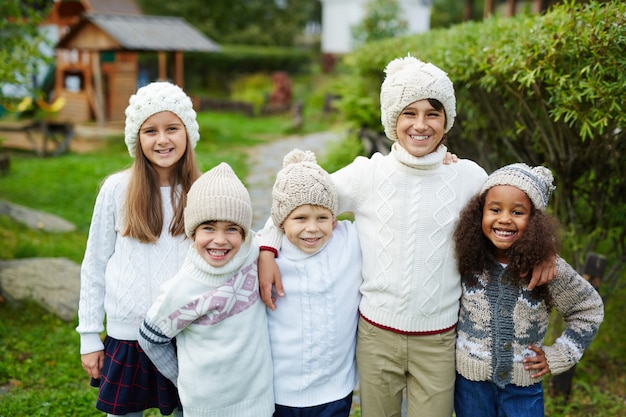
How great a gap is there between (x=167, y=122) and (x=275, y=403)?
1.25 meters

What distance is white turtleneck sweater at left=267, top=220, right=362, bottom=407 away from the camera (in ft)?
8.05

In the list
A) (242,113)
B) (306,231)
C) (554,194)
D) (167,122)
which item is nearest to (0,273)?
(167,122)

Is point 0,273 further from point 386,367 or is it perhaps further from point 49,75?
point 49,75

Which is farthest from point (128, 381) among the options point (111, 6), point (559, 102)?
point (111, 6)

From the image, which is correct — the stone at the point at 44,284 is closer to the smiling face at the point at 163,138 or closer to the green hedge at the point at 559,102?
the smiling face at the point at 163,138

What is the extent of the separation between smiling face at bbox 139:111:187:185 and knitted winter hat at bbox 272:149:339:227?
485 millimetres

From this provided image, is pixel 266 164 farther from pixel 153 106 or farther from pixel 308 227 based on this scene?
pixel 308 227

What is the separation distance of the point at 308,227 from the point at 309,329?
0.41m

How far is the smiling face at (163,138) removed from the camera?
2582 millimetres

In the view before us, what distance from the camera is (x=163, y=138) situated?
258 centimetres

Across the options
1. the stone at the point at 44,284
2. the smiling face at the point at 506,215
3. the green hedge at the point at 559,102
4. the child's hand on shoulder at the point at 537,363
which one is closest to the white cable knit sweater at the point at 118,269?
the smiling face at the point at 506,215

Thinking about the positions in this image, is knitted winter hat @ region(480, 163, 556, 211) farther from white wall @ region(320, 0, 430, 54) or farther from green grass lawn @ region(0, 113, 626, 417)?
white wall @ region(320, 0, 430, 54)

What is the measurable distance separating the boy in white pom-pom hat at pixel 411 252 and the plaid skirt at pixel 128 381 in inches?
24.3

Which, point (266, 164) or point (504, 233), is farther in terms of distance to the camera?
point (266, 164)
